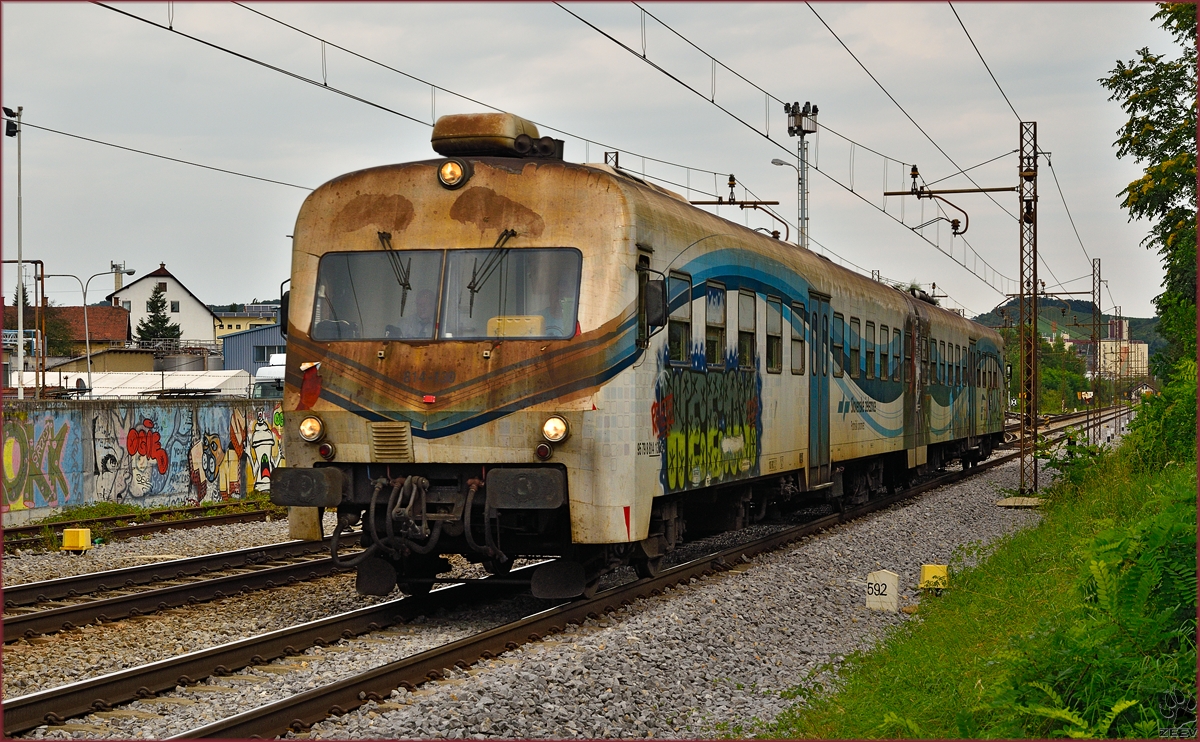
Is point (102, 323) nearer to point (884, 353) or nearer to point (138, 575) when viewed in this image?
point (884, 353)

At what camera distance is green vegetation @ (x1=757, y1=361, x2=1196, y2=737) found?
19.6 ft

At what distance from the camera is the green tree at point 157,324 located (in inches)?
3868

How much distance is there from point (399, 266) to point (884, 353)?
11421 millimetres

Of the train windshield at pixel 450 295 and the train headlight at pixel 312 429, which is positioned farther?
the train headlight at pixel 312 429

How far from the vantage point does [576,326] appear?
937 centimetres

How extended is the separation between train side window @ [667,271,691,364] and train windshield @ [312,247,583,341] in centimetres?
128

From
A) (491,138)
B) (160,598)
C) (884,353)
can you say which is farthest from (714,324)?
(884,353)

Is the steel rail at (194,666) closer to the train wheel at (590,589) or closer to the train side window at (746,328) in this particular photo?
the train wheel at (590,589)

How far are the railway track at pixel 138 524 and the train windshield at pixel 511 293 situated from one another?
8.25m

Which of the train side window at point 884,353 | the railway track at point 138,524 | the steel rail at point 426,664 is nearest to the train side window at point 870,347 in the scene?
the train side window at point 884,353

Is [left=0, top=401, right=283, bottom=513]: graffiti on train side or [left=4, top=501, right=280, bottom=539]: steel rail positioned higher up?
[left=0, top=401, right=283, bottom=513]: graffiti on train side

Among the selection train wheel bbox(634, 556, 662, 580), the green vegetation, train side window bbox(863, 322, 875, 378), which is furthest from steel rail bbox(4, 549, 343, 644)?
train side window bbox(863, 322, 875, 378)

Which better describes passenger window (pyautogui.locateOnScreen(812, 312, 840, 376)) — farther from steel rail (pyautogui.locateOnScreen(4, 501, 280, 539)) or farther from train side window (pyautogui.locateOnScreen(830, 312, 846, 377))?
steel rail (pyautogui.locateOnScreen(4, 501, 280, 539))

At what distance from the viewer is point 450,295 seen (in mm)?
Result: 9633
